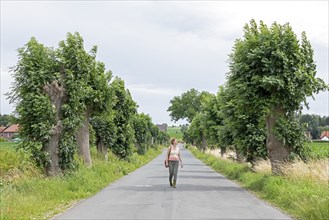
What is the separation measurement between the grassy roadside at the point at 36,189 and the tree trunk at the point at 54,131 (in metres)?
0.55

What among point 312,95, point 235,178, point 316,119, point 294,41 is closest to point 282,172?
point 312,95

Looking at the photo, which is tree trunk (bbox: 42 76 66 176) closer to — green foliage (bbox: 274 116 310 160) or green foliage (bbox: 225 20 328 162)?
green foliage (bbox: 225 20 328 162)

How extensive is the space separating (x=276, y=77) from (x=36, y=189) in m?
9.31

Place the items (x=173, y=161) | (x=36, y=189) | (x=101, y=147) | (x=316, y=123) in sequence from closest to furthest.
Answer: (x=36, y=189), (x=173, y=161), (x=101, y=147), (x=316, y=123)

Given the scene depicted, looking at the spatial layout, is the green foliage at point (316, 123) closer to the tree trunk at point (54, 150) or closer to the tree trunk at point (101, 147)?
the tree trunk at point (101, 147)

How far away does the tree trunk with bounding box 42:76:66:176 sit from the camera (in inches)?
749

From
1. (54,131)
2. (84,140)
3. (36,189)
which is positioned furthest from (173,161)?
(84,140)

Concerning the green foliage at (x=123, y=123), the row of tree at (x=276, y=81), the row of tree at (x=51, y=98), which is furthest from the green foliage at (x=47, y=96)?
the green foliage at (x=123, y=123)

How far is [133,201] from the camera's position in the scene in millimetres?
14484

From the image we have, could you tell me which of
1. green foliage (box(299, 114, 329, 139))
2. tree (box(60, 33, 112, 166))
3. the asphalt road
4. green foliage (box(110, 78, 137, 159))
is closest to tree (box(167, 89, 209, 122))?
green foliage (box(299, 114, 329, 139))

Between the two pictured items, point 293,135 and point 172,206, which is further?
point 293,135

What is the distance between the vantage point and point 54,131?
745 inches

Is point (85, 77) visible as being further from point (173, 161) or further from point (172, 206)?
point (172, 206)

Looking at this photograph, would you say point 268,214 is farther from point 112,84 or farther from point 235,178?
point 112,84
